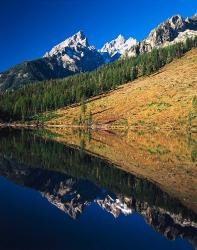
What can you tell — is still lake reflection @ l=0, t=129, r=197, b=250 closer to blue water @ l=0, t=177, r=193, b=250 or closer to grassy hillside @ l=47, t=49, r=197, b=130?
blue water @ l=0, t=177, r=193, b=250

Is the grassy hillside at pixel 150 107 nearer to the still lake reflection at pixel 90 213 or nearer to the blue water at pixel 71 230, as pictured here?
the still lake reflection at pixel 90 213

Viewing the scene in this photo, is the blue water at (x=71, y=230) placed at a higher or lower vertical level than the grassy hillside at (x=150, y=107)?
lower

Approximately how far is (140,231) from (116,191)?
933cm

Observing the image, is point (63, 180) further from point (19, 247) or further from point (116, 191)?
point (19, 247)

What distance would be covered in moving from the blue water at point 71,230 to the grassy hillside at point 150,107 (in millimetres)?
105715

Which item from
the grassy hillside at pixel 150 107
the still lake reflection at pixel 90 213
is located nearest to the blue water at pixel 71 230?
the still lake reflection at pixel 90 213

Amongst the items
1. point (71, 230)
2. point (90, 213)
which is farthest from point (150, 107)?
point (71, 230)

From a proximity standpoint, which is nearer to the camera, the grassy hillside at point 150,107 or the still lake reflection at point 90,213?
the still lake reflection at point 90,213

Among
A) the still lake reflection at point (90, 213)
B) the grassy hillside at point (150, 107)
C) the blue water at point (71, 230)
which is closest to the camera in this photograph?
the blue water at point (71, 230)

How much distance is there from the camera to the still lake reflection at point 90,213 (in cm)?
1802

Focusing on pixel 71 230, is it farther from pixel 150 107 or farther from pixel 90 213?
pixel 150 107

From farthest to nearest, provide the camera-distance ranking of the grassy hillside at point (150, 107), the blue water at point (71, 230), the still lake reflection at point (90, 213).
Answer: the grassy hillside at point (150, 107), the still lake reflection at point (90, 213), the blue water at point (71, 230)

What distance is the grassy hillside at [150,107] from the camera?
137738 millimetres

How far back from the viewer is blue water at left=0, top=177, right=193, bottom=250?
56.9 feet
